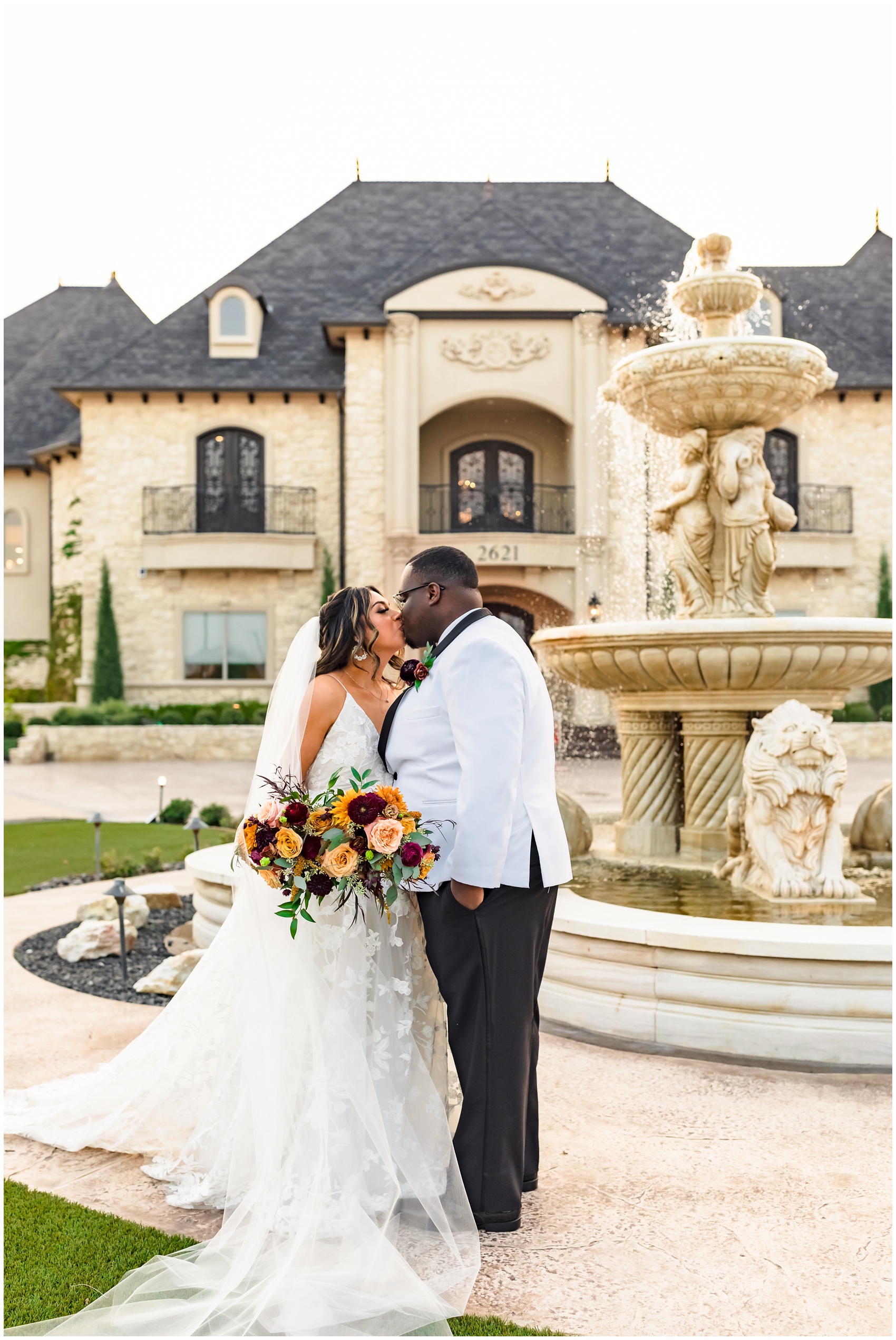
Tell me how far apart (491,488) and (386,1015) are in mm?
25447

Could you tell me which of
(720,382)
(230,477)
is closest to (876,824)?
(720,382)

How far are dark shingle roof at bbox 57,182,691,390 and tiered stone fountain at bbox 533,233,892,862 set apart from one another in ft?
61.5

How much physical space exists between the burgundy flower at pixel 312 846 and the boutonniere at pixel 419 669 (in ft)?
2.09

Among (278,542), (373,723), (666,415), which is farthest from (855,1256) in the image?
(278,542)

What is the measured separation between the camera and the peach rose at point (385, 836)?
10.8 ft

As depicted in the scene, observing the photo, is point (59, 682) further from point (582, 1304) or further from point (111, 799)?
point (582, 1304)

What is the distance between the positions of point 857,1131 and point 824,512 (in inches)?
1018

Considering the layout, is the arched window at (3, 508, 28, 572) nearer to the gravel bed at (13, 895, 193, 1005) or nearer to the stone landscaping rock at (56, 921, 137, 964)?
the gravel bed at (13, 895, 193, 1005)

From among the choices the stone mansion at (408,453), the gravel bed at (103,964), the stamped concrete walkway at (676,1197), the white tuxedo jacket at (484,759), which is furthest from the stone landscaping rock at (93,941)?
the stone mansion at (408,453)

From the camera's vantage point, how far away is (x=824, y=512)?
92.1 ft

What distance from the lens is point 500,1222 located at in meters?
3.50

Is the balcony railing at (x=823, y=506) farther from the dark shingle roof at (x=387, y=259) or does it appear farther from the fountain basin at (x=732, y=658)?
the fountain basin at (x=732, y=658)

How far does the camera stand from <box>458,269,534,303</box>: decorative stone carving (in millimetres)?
26188

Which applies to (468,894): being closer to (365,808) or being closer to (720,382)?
(365,808)
